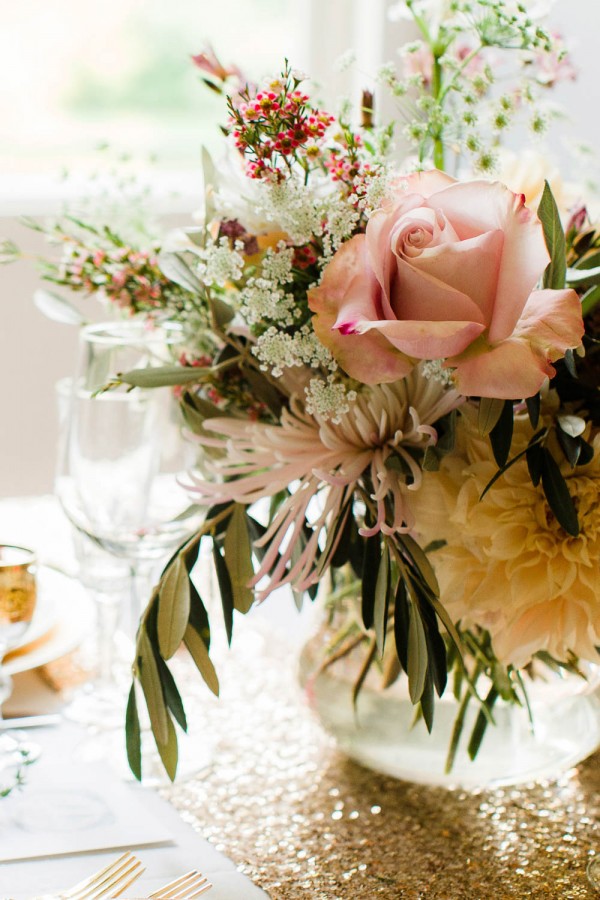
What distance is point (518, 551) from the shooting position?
0.56 metres

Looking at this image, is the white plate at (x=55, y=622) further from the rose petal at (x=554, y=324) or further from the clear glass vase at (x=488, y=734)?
the rose petal at (x=554, y=324)

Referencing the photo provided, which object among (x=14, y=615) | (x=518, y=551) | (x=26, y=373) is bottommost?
(x=26, y=373)

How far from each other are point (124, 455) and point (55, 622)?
0.62 ft

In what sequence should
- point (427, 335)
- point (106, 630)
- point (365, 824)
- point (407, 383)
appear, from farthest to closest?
1. point (106, 630)
2. point (365, 824)
3. point (407, 383)
4. point (427, 335)

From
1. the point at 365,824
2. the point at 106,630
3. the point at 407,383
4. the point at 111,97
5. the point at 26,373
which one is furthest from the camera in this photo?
the point at 111,97

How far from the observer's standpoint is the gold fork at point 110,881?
57 centimetres

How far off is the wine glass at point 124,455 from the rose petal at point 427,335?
281 millimetres

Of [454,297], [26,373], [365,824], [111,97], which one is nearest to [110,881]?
[365,824]

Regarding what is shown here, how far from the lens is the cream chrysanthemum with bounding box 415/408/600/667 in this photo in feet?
1.82

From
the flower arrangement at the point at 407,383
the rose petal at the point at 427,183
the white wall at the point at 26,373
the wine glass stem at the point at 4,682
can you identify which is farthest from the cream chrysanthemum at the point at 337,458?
the white wall at the point at 26,373

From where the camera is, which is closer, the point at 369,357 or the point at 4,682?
the point at 369,357

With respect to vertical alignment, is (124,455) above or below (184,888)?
above

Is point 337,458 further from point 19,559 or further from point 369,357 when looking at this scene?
point 19,559

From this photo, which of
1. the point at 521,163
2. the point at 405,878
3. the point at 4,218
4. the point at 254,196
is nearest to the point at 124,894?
the point at 405,878
